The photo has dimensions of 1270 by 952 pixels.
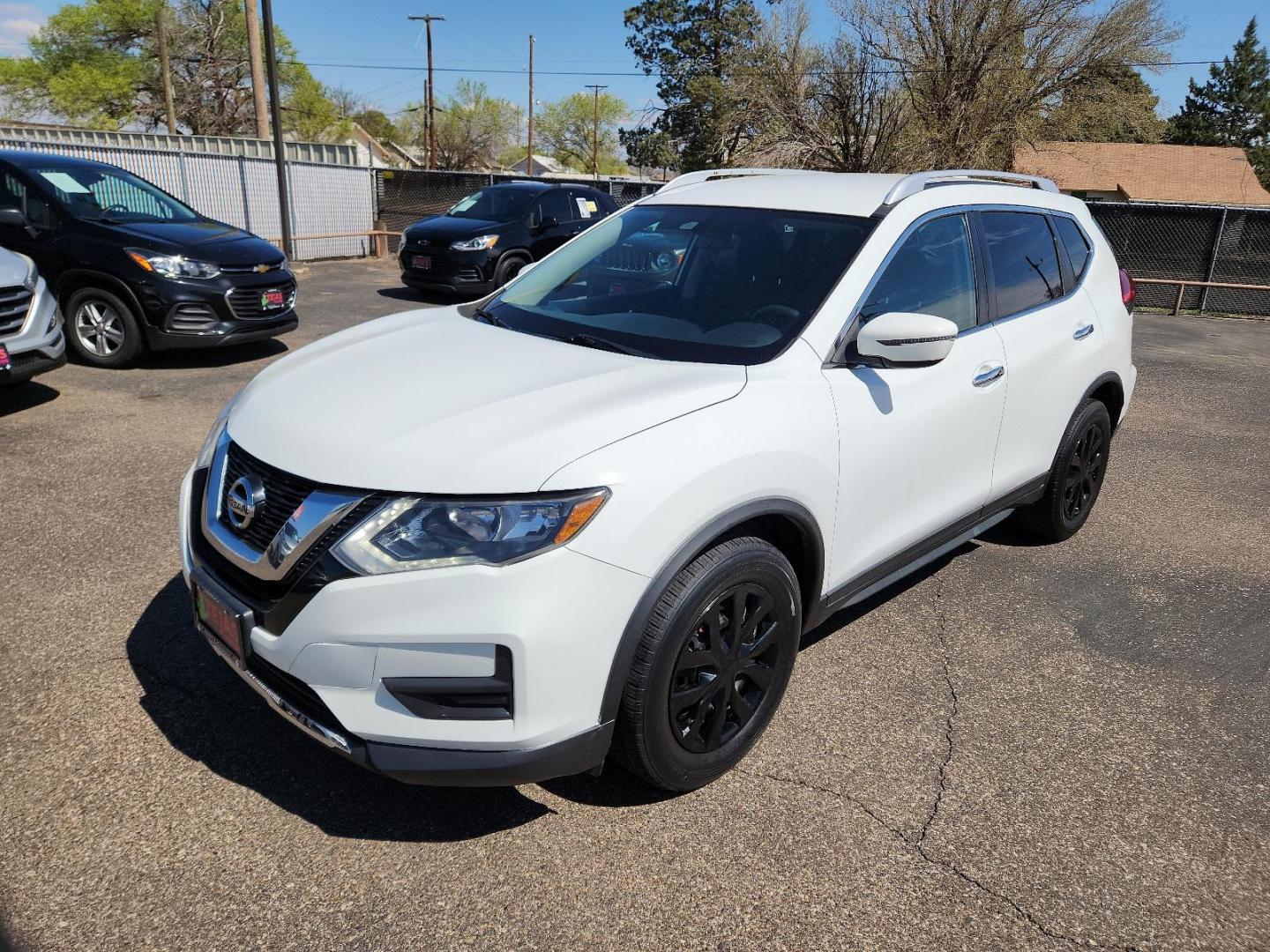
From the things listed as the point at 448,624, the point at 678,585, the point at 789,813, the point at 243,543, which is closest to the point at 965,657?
the point at 789,813

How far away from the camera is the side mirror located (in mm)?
2828

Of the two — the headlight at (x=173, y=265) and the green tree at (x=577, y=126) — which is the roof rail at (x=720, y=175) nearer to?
the headlight at (x=173, y=265)

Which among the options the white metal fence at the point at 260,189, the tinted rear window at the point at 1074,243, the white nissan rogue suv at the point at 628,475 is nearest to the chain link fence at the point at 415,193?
the white metal fence at the point at 260,189

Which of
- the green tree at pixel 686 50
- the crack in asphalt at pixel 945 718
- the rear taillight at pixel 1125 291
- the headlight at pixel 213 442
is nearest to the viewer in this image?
the crack in asphalt at pixel 945 718

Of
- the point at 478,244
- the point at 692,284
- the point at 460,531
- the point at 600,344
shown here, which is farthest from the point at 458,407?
the point at 478,244

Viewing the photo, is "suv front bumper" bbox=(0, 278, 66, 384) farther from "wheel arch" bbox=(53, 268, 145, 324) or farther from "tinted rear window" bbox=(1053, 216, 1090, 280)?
"tinted rear window" bbox=(1053, 216, 1090, 280)

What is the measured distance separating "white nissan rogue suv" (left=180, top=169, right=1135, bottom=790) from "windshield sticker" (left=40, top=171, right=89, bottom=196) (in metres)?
6.02

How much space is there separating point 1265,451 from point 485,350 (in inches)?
262

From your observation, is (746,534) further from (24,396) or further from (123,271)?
(123,271)

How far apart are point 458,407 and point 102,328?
6469 mm

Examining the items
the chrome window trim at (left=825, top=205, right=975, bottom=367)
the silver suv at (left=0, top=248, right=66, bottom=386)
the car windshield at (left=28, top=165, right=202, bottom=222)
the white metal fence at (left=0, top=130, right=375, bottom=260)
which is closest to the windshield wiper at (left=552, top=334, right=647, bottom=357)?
the chrome window trim at (left=825, top=205, right=975, bottom=367)

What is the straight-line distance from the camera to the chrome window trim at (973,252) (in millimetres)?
2980

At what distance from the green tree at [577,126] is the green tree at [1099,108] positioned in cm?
7351

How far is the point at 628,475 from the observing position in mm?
2252
